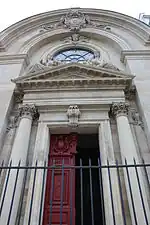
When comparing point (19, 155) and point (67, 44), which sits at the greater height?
point (67, 44)

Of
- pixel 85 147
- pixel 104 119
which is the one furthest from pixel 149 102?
pixel 85 147

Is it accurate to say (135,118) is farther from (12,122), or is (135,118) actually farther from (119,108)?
(12,122)

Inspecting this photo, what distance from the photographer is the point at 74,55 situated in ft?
36.4

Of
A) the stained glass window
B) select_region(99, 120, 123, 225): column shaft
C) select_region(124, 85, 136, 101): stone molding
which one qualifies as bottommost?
select_region(99, 120, 123, 225): column shaft

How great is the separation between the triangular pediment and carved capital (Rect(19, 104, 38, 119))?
1.08m

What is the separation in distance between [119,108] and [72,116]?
5.34 feet

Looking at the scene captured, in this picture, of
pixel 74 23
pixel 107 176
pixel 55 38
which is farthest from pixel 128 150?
pixel 74 23

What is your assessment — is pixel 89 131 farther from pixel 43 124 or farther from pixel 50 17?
pixel 50 17

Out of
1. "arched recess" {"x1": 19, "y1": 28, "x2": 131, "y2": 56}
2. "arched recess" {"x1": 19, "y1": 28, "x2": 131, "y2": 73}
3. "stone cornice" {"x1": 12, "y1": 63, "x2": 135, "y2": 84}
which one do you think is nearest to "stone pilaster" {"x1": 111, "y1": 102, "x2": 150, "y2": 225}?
"stone cornice" {"x1": 12, "y1": 63, "x2": 135, "y2": 84}

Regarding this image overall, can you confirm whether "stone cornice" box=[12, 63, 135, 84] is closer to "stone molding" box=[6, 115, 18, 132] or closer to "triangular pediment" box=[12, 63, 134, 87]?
"triangular pediment" box=[12, 63, 134, 87]

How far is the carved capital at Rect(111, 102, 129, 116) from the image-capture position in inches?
297

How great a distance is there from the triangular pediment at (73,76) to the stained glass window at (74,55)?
194cm

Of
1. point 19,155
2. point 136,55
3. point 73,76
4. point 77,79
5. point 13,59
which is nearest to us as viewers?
point 19,155

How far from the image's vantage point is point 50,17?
13.1 metres
